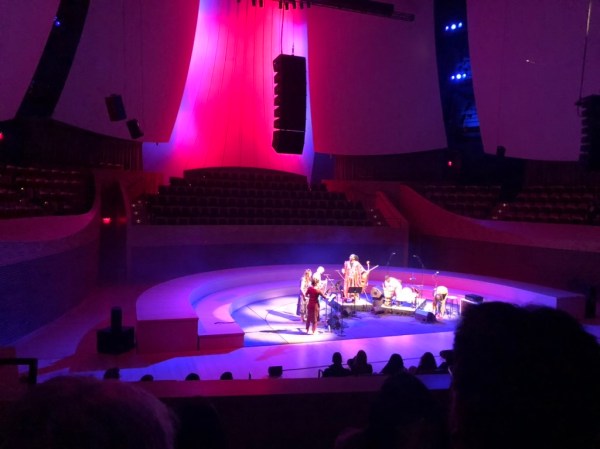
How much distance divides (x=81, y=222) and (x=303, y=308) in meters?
5.13

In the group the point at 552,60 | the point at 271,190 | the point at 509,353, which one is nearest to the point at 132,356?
the point at 509,353

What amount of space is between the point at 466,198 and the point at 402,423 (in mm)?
15044

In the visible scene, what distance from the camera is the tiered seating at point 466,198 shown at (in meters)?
15.0

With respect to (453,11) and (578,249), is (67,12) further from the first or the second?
(578,249)

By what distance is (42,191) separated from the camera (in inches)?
468

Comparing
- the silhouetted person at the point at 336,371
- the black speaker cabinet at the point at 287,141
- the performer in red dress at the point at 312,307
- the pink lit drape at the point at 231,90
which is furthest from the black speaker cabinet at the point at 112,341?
the pink lit drape at the point at 231,90

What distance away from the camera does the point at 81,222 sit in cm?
1065

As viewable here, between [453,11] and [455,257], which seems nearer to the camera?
[455,257]

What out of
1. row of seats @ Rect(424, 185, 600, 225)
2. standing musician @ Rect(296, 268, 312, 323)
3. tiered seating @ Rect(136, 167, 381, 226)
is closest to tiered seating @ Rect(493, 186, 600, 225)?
row of seats @ Rect(424, 185, 600, 225)

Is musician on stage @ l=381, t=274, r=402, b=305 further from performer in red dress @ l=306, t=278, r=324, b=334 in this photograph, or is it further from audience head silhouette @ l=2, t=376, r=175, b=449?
audience head silhouette @ l=2, t=376, r=175, b=449

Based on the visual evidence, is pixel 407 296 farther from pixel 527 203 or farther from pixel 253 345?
pixel 527 203

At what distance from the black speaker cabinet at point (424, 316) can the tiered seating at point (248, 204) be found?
5.47 metres

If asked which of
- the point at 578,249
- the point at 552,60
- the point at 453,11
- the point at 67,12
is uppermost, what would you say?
the point at 453,11

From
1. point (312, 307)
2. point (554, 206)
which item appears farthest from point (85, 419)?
point (554, 206)
